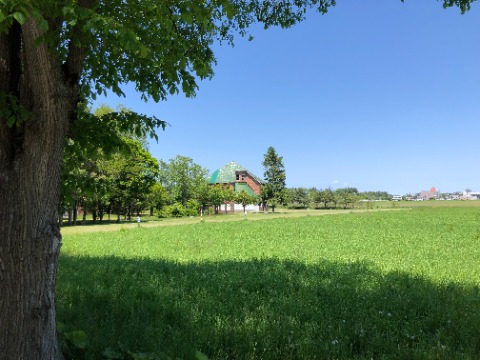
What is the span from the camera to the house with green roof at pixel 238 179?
87.4 metres

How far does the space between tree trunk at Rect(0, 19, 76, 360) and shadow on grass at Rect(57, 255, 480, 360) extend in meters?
0.97

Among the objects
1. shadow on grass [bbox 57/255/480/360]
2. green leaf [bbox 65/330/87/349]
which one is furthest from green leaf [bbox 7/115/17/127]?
shadow on grass [bbox 57/255/480/360]

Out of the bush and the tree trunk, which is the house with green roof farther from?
the tree trunk

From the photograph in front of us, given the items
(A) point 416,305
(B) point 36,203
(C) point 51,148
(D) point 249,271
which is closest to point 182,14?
(C) point 51,148

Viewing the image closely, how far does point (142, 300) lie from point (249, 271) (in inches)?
145

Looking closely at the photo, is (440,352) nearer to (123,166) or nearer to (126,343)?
(126,343)

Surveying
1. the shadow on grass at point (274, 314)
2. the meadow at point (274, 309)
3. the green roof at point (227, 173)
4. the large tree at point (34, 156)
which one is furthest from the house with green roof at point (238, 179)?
the large tree at point (34, 156)

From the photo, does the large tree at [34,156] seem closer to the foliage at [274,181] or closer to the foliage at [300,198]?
the foliage at [274,181]

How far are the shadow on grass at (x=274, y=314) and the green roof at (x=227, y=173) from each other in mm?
80016

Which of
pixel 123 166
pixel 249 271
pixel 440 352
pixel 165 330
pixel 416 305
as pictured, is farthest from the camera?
pixel 123 166

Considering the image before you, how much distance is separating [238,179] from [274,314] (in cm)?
8324

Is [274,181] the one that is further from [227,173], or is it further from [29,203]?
[29,203]

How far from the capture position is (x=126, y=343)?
14.5 feet

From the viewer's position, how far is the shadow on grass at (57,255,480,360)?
4.52m
